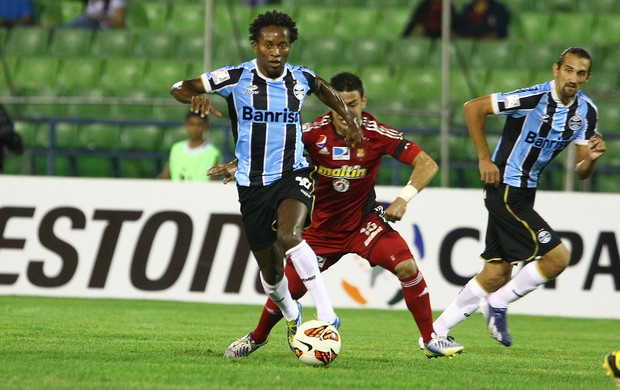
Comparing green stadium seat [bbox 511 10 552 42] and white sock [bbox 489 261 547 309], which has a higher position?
green stadium seat [bbox 511 10 552 42]

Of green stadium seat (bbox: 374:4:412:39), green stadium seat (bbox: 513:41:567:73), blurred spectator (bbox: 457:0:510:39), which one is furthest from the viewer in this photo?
green stadium seat (bbox: 374:4:412:39)

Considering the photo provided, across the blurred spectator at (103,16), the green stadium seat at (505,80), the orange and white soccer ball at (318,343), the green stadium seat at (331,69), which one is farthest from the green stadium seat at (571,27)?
the orange and white soccer ball at (318,343)

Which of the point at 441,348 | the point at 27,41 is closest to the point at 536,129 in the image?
the point at 441,348

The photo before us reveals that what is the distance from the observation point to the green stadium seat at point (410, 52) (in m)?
18.0

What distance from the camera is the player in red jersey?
26.8 feet

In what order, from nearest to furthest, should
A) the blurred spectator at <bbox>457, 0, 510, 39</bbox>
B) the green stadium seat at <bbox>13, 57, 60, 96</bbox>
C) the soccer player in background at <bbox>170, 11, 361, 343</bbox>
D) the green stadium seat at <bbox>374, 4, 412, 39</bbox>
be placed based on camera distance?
the soccer player in background at <bbox>170, 11, 361, 343</bbox> → the blurred spectator at <bbox>457, 0, 510, 39</bbox> → the green stadium seat at <bbox>13, 57, 60, 96</bbox> → the green stadium seat at <bbox>374, 4, 412, 39</bbox>

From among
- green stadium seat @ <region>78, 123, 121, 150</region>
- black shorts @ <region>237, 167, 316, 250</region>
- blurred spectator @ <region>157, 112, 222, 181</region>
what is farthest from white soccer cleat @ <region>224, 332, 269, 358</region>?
green stadium seat @ <region>78, 123, 121, 150</region>

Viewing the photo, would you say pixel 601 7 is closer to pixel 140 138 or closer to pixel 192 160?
pixel 140 138

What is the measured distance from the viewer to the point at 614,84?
17.2 meters

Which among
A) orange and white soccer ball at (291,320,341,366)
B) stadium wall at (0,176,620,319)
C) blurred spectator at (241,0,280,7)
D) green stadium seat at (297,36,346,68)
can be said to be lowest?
stadium wall at (0,176,620,319)

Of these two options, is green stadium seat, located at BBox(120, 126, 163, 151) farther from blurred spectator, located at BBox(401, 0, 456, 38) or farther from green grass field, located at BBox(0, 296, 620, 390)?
green grass field, located at BBox(0, 296, 620, 390)

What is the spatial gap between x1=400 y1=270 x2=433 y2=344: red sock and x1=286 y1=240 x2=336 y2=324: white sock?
0.90 m

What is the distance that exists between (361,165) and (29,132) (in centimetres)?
911

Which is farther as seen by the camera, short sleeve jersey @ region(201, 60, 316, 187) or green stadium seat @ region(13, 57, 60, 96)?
green stadium seat @ region(13, 57, 60, 96)
